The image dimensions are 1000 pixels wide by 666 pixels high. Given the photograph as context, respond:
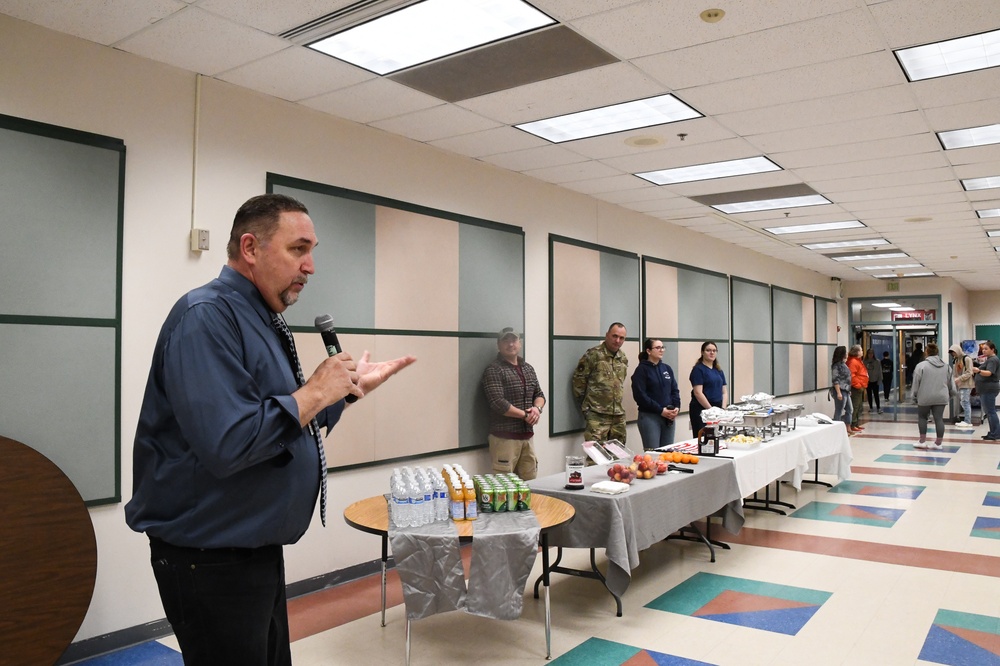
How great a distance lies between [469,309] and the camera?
6016mm

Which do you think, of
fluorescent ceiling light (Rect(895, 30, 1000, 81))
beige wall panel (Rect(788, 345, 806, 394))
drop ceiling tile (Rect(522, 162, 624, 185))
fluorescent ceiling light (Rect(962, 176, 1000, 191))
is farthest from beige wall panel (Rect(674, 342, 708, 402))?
fluorescent ceiling light (Rect(895, 30, 1000, 81))

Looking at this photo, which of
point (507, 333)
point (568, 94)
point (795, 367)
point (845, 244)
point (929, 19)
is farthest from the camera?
point (795, 367)

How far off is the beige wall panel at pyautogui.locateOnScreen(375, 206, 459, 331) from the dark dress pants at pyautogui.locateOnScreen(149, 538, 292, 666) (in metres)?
3.50

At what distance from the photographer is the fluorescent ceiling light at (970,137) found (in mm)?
5363

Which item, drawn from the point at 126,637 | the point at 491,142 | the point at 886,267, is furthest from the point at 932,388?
the point at 126,637

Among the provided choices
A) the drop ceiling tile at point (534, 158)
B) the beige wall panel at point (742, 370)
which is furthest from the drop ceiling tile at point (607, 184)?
the beige wall panel at point (742, 370)

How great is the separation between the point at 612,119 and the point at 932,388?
28.5 ft

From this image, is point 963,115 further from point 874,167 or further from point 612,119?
point 612,119

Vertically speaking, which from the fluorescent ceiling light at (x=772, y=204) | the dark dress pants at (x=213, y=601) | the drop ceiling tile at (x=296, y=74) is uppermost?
the fluorescent ceiling light at (x=772, y=204)

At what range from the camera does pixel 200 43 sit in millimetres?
3775

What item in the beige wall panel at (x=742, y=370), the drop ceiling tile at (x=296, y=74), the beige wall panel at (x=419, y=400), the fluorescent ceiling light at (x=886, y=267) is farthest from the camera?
the fluorescent ceiling light at (x=886, y=267)

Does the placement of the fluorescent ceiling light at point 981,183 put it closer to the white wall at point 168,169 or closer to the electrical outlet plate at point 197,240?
the white wall at point 168,169

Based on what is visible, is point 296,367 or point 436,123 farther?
point 436,123

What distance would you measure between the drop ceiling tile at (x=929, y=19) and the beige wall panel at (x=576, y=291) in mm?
3724
